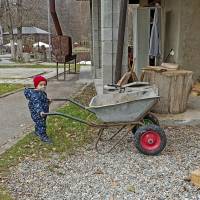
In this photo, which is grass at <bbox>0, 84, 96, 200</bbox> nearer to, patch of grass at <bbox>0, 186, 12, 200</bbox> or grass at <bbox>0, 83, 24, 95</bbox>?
patch of grass at <bbox>0, 186, 12, 200</bbox>

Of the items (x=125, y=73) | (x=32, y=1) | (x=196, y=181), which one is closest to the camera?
(x=196, y=181)

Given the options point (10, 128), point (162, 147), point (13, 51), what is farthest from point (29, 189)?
point (13, 51)

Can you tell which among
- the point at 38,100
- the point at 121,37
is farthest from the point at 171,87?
the point at 38,100

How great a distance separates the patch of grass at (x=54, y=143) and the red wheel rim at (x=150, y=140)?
1016 millimetres

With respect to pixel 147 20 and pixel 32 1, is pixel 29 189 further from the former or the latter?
pixel 32 1

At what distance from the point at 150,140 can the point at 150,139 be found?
14mm

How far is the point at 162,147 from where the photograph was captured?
192 inches

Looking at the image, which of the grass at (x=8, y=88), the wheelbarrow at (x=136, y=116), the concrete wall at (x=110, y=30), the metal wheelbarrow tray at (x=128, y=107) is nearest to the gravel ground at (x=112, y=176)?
the wheelbarrow at (x=136, y=116)

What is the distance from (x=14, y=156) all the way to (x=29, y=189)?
45.3 inches

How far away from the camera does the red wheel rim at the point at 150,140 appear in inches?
192

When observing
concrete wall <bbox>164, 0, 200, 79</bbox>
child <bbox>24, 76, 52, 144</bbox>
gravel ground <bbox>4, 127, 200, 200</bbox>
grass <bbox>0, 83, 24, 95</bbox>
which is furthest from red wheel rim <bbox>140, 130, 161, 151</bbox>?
grass <bbox>0, 83, 24, 95</bbox>

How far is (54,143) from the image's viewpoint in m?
5.59

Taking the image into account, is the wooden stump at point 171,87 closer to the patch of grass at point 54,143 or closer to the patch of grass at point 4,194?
the patch of grass at point 54,143

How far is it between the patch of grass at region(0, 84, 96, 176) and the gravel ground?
192 mm
